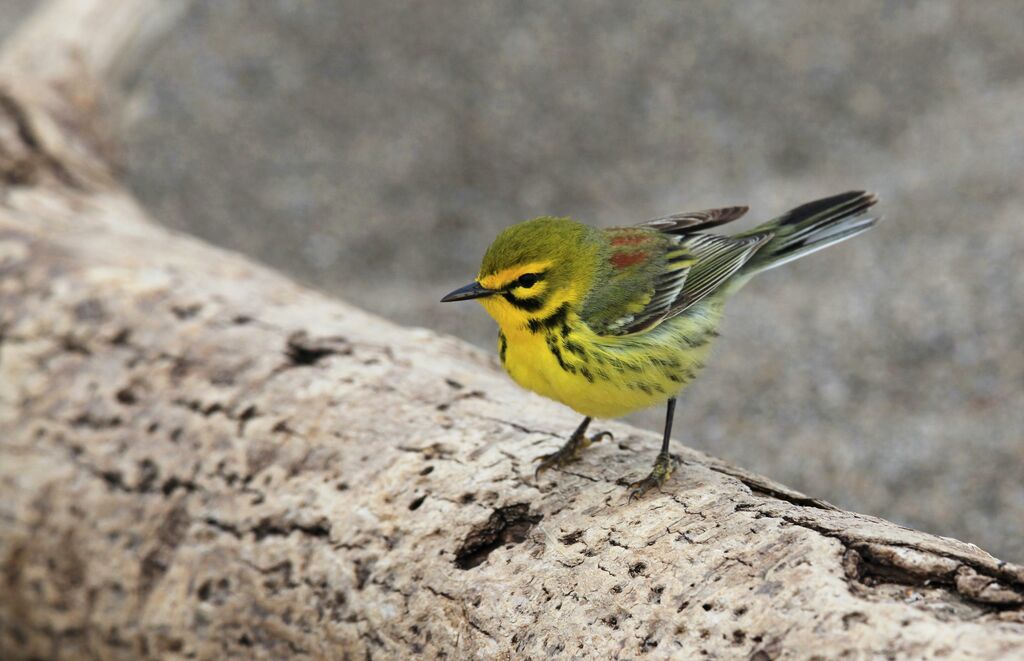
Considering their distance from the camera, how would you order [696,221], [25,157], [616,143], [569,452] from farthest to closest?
1. [616,143]
2. [25,157]
3. [696,221]
4. [569,452]

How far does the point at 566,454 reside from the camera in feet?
9.75

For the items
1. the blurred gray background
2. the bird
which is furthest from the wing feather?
the blurred gray background

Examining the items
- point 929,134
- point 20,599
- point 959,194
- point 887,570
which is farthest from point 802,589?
point 929,134

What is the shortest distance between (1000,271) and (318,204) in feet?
14.8

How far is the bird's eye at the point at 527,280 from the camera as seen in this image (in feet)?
Answer: 9.43

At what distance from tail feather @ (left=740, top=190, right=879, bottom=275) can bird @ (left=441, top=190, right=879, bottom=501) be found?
0.05 ft

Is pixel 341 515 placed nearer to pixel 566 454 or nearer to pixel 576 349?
pixel 566 454

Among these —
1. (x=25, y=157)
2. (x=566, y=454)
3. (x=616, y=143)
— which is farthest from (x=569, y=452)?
(x=616, y=143)

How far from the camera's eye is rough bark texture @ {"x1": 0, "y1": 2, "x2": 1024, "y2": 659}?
2.17 metres

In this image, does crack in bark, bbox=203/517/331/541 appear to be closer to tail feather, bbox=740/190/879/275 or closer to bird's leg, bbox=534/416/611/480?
bird's leg, bbox=534/416/611/480

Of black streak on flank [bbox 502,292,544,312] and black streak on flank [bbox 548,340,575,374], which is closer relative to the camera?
black streak on flank [bbox 548,340,575,374]

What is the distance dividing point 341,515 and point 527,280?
917 millimetres

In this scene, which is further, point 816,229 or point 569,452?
point 816,229

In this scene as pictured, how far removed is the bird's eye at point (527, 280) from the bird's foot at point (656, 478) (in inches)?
24.5
